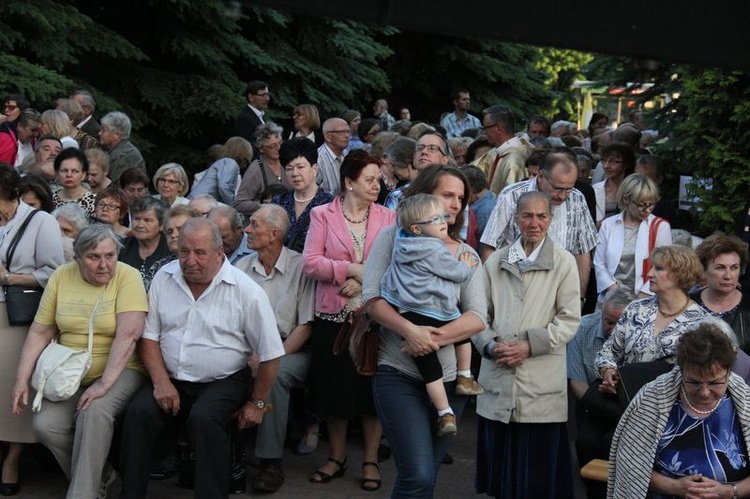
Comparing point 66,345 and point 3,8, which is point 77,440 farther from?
point 3,8

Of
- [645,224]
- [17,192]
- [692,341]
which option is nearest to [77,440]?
[17,192]

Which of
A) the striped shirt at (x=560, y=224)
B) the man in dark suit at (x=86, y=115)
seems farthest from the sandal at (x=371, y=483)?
the man in dark suit at (x=86, y=115)

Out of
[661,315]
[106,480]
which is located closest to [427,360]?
[661,315]

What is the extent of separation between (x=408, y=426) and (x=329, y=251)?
229 centimetres

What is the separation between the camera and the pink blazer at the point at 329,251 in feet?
24.4

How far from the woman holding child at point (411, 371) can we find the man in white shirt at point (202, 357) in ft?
4.02

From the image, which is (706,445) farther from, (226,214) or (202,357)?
(226,214)

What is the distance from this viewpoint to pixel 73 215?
8.38 m

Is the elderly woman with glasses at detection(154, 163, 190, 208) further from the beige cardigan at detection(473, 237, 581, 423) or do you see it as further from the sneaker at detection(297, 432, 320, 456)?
the beige cardigan at detection(473, 237, 581, 423)

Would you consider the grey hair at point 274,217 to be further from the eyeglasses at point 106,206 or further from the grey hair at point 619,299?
the grey hair at point 619,299

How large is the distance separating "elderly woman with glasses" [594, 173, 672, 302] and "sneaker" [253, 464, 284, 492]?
2960mm

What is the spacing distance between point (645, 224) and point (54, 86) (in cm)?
764

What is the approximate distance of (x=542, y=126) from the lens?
14.3 m

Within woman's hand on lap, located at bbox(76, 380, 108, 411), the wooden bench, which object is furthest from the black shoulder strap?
the wooden bench
